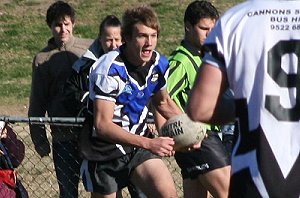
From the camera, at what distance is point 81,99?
291 inches

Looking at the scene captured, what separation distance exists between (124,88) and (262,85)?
261 centimetres

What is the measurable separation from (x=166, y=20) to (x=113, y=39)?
35.3 ft

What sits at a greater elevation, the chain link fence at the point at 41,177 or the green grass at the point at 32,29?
the chain link fence at the point at 41,177

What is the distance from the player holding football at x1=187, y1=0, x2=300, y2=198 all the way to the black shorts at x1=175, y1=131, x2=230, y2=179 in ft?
9.85

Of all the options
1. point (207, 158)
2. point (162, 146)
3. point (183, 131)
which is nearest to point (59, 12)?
point (207, 158)

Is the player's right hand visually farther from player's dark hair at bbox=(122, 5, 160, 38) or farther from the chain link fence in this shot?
the chain link fence

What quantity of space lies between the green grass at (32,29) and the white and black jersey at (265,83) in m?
9.31

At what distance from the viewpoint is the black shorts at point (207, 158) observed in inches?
282

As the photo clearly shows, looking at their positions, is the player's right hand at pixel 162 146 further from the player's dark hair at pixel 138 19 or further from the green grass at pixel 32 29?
the green grass at pixel 32 29

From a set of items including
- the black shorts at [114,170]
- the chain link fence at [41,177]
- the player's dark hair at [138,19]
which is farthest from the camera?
the chain link fence at [41,177]

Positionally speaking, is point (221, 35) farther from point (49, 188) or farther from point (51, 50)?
point (49, 188)

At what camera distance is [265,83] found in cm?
408

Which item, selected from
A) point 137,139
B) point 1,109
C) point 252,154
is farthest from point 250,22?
point 1,109

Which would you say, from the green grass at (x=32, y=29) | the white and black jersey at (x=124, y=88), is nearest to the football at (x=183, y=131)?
the white and black jersey at (x=124, y=88)
